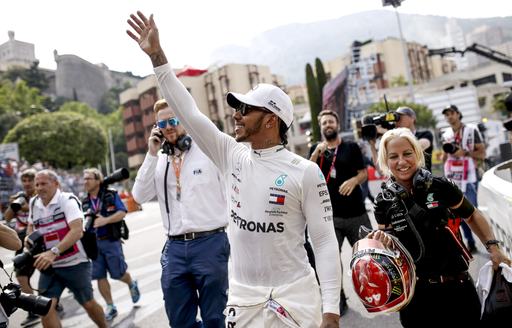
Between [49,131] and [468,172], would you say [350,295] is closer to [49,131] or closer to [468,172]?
[468,172]

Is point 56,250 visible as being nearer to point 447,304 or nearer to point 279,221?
point 279,221

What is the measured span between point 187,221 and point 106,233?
3.59 m

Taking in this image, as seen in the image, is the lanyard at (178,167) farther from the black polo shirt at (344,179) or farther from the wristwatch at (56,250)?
the black polo shirt at (344,179)

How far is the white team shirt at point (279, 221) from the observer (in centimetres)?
238

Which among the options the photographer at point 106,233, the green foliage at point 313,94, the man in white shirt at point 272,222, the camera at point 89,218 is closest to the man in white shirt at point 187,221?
the man in white shirt at point 272,222

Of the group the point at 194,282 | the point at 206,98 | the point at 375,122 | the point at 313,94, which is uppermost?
the point at 206,98

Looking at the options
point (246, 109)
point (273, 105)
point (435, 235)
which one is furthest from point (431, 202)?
point (246, 109)

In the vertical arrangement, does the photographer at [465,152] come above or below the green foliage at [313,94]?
below

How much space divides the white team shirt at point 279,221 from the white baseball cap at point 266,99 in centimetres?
20

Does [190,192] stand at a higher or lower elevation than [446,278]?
higher

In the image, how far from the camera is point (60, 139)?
43.6m

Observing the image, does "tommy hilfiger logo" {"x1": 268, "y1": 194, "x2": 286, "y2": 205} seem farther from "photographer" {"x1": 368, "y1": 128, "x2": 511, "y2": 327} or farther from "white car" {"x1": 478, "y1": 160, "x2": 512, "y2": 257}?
"white car" {"x1": 478, "y1": 160, "x2": 512, "y2": 257}

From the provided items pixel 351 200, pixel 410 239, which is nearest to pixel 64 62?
pixel 410 239

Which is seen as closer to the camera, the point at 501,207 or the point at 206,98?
the point at 501,207
